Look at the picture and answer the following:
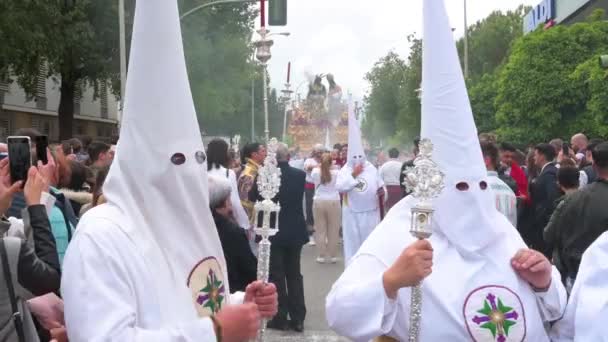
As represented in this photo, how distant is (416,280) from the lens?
273 cm

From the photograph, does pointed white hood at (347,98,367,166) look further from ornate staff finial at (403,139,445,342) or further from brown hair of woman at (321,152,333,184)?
ornate staff finial at (403,139,445,342)

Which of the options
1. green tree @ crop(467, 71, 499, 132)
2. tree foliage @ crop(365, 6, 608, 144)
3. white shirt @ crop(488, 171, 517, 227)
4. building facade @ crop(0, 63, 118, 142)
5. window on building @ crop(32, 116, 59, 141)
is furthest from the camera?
window on building @ crop(32, 116, 59, 141)

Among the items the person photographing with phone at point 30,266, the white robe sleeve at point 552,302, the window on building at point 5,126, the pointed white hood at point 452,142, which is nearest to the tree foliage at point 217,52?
the window on building at point 5,126

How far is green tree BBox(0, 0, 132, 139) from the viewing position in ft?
65.4

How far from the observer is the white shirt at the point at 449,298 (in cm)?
300

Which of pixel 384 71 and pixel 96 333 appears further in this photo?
pixel 384 71

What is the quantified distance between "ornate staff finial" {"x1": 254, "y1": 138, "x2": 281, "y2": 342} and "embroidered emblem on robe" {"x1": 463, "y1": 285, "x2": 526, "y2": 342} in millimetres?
848

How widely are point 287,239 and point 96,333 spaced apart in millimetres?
5937

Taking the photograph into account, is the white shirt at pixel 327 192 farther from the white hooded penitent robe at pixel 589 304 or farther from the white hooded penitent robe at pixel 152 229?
the white hooded penitent robe at pixel 152 229

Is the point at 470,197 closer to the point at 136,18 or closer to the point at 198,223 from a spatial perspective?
the point at 198,223

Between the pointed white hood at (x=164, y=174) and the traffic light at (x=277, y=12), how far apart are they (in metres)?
10.6

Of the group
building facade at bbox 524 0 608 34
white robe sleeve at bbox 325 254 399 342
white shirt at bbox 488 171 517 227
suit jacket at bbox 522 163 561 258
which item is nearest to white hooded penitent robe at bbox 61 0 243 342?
white robe sleeve at bbox 325 254 399 342

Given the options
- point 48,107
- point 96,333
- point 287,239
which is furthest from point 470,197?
point 48,107

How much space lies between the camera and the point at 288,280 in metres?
8.16
